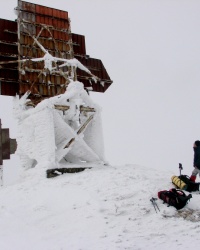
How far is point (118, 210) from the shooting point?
8.30 metres

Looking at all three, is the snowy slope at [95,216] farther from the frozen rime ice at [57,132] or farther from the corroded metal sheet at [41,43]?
the corroded metal sheet at [41,43]

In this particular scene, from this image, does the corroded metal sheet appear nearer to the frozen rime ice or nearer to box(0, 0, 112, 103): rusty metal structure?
box(0, 0, 112, 103): rusty metal structure

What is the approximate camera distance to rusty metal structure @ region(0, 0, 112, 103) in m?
16.2

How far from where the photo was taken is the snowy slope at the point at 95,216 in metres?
6.65

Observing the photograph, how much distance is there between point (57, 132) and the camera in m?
14.4

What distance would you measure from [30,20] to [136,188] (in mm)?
12524

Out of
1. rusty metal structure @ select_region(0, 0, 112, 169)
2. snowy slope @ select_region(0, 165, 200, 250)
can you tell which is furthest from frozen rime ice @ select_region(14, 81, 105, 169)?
snowy slope @ select_region(0, 165, 200, 250)

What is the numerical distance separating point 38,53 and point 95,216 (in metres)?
11.8

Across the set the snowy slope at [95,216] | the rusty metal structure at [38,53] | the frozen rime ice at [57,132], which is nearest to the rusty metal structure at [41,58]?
the rusty metal structure at [38,53]

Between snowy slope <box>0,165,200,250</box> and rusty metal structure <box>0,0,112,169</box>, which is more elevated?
rusty metal structure <box>0,0,112,169</box>

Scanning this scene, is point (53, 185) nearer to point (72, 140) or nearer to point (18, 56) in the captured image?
point (72, 140)

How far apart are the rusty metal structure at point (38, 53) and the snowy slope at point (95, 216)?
688 cm

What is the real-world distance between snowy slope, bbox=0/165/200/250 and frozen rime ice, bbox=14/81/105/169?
247 centimetres

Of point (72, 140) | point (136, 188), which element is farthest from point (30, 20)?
point (136, 188)
